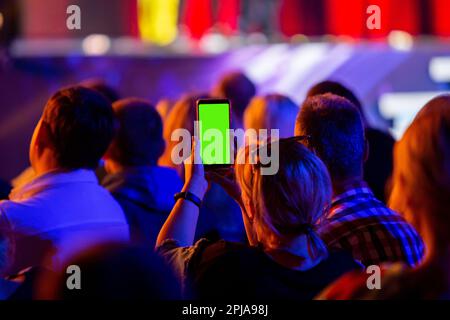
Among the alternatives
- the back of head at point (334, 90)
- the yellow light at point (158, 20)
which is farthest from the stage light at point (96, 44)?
the back of head at point (334, 90)

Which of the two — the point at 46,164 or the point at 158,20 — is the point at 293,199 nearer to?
the point at 46,164

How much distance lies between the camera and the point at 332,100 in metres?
2.46

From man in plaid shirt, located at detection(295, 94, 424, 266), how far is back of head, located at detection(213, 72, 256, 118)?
4.80ft

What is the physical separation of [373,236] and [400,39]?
4758mm

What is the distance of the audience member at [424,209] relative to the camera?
4.75 ft

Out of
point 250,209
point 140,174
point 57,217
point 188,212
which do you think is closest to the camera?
point 250,209

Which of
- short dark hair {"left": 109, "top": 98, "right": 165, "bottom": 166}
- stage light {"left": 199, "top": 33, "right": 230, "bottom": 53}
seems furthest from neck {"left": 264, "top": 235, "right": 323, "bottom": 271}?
stage light {"left": 199, "top": 33, "right": 230, "bottom": 53}

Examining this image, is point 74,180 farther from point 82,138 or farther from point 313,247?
point 313,247

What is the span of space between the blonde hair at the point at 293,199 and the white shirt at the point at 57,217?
477 mm

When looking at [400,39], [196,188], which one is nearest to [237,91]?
[196,188]

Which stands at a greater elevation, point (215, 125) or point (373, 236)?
point (215, 125)

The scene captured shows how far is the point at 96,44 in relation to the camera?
691 centimetres

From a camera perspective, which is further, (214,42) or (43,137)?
(214,42)

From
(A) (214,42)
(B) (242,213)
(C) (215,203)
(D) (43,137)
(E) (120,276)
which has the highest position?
(A) (214,42)
